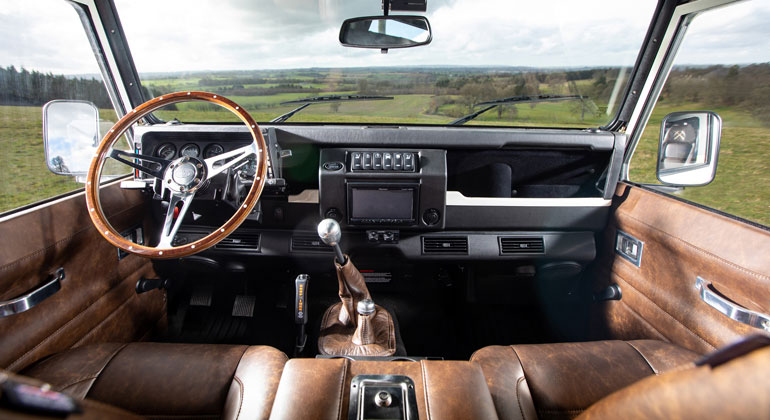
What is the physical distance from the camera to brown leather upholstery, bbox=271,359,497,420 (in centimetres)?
120

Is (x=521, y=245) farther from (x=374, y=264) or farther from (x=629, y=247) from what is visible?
(x=374, y=264)

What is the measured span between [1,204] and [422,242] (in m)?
2.18

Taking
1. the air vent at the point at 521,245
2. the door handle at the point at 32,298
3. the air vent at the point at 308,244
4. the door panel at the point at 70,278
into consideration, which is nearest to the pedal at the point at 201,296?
the door panel at the point at 70,278

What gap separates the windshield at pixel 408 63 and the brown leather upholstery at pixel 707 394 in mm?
2132

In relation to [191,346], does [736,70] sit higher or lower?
higher

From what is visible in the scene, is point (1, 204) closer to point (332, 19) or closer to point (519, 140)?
point (332, 19)

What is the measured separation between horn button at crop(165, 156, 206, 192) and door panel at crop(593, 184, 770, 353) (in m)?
2.34

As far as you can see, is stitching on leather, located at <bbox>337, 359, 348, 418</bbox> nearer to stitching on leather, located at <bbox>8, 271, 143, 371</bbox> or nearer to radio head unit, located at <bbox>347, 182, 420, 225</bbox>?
radio head unit, located at <bbox>347, 182, 420, 225</bbox>

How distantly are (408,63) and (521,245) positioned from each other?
1373 millimetres

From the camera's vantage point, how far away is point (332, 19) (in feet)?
7.46

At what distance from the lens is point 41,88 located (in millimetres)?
2250

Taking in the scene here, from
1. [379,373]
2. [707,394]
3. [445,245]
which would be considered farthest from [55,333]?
[707,394]

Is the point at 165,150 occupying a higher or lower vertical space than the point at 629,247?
higher

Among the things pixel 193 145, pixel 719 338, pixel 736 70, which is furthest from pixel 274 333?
pixel 736 70
